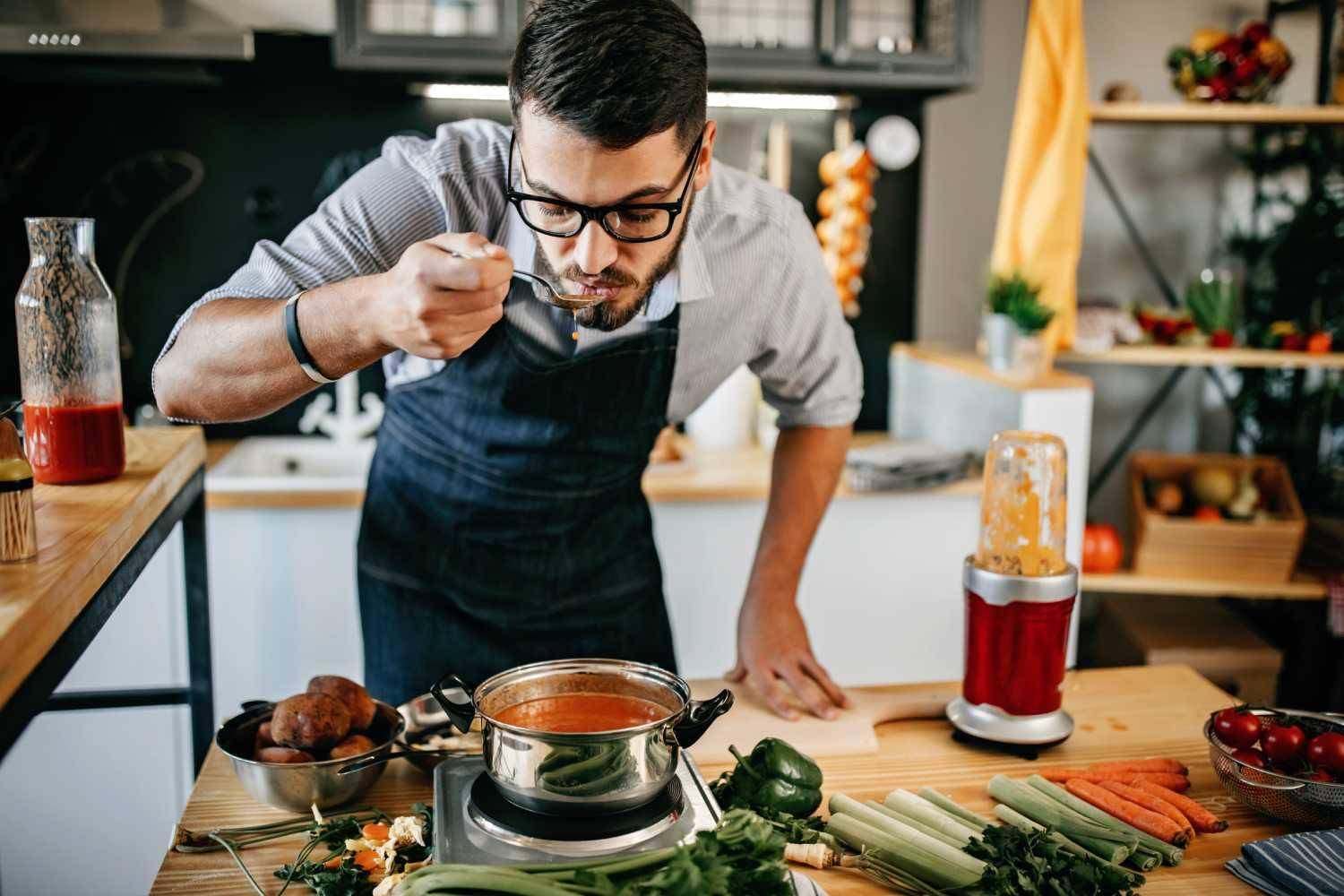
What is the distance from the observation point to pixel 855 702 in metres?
1.54

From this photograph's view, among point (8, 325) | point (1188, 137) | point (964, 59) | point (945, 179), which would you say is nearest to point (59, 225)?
point (8, 325)

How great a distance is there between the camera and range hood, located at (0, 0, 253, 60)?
8.64 ft

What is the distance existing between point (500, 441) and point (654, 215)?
57 cm

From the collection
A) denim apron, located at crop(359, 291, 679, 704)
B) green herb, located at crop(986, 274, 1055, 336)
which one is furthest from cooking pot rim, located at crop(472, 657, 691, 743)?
green herb, located at crop(986, 274, 1055, 336)

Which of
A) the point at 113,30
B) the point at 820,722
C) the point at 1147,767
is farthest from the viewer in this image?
the point at 113,30

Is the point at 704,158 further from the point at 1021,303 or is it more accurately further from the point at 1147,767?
the point at 1021,303

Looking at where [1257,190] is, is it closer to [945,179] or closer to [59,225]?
[945,179]

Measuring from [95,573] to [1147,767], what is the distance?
1130 mm

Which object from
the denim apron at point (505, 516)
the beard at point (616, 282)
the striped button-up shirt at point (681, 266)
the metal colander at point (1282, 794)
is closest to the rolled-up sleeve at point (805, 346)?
the striped button-up shirt at point (681, 266)

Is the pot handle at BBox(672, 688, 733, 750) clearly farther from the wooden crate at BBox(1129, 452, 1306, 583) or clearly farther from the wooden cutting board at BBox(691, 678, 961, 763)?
the wooden crate at BBox(1129, 452, 1306, 583)

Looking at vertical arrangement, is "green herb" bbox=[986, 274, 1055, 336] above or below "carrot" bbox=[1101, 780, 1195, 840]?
above

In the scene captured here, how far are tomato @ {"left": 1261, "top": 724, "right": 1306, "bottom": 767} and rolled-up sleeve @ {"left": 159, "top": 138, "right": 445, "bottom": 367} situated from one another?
45.4 inches

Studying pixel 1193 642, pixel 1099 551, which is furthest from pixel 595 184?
pixel 1193 642

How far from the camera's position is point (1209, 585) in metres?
3.04
